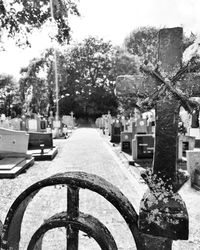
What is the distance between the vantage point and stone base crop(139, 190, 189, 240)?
111 cm

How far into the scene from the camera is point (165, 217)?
113 centimetres

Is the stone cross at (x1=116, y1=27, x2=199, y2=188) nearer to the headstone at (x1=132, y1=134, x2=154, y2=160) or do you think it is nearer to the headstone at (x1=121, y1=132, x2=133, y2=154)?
the headstone at (x1=132, y1=134, x2=154, y2=160)

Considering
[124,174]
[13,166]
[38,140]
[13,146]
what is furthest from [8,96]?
[124,174]

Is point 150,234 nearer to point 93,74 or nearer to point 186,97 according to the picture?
point 186,97

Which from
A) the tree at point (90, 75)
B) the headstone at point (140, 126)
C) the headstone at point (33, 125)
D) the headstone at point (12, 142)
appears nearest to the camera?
the headstone at point (12, 142)

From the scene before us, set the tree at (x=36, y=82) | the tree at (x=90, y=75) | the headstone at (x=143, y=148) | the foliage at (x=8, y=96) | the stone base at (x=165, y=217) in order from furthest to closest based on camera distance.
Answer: the tree at (x=90, y=75)
the foliage at (x=8, y=96)
the tree at (x=36, y=82)
the headstone at (x=143, y=148)
the stone base at (x=165, y=217)

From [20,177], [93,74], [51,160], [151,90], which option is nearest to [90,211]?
[20,177]

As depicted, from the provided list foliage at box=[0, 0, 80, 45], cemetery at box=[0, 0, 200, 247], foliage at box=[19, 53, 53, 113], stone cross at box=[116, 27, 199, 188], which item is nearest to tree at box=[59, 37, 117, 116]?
foliage at box=[19, 53, 53, 113]

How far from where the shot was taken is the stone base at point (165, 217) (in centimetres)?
111

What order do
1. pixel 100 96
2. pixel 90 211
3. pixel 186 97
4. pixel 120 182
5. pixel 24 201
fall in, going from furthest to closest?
pixel 100 96 < pixel 120 182 < pixel 90 211 < pixel 24 201 < pixel 186 97

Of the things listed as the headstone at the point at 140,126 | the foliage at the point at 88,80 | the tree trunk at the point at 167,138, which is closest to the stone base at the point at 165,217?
the tree trunk at the point at 167,138

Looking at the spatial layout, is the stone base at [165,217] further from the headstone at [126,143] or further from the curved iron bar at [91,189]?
the headstone at [126,143]

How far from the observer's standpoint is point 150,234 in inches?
45.0

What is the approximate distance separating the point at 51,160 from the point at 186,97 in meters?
10.8
